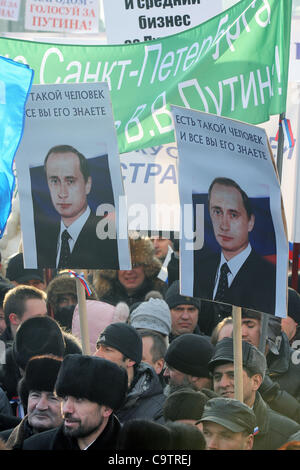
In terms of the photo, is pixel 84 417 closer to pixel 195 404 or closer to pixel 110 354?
pixel 195 404

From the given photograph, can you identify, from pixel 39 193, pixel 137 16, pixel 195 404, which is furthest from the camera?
pixel 137 16

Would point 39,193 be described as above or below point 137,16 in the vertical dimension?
below

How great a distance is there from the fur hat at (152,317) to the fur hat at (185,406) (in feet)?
4.56

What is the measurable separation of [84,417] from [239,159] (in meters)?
1.47

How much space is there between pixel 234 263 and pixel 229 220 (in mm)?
214

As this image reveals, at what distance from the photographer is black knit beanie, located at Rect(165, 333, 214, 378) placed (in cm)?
465

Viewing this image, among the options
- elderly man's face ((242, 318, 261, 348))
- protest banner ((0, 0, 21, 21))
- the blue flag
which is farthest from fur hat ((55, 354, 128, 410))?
protest banner ((0, 0, 21, 21))

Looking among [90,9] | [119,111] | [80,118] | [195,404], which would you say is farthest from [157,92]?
[90,9]

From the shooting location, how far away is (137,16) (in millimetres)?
7453

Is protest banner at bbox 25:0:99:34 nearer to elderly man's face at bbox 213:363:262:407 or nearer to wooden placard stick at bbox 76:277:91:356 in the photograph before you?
wooden placard stick at bbox 76:277:91:356

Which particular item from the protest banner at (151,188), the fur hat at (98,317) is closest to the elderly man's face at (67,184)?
the fur hat at (98,317)

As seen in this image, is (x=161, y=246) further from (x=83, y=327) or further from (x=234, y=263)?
(x=234, y=263)

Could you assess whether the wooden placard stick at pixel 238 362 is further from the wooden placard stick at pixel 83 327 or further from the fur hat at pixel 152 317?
the fur hat at pixel 152 317

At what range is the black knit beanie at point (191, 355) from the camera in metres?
4.65
